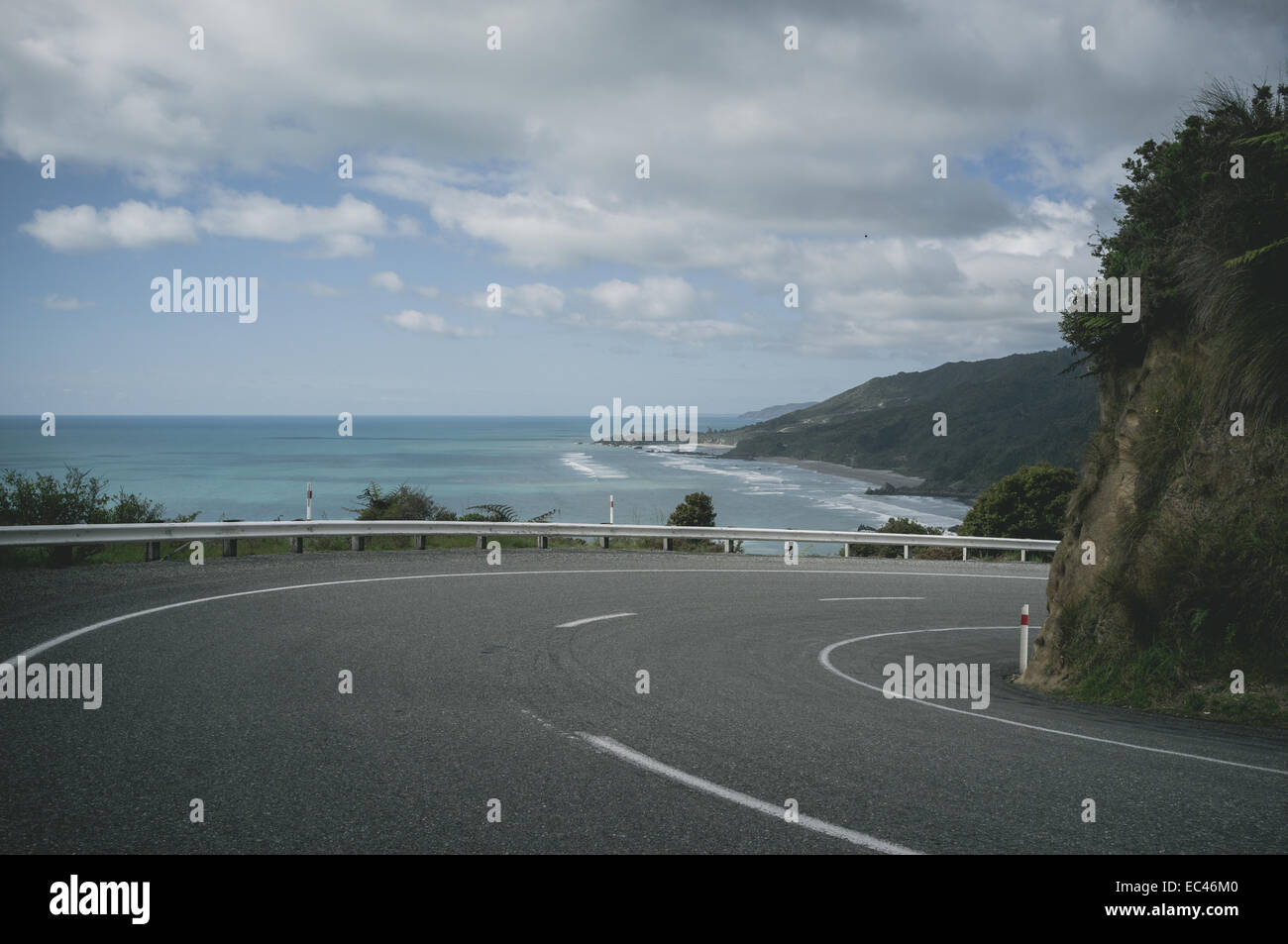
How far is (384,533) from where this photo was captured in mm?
22484

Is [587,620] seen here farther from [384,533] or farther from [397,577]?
[384,533]

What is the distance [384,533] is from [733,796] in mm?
18749

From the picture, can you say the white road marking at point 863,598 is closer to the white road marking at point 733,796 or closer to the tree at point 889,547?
the white road marking at point 733,796

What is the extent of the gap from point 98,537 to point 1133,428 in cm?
1761

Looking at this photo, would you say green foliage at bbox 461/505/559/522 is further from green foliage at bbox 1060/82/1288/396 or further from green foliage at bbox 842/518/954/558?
green foliage at bbox 1060/82/1288/396

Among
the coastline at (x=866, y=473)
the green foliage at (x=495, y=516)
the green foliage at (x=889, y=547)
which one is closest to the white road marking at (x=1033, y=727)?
the green foliage at (x=495, y=516)

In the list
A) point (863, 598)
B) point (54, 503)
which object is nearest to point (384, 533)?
point (54, 503)

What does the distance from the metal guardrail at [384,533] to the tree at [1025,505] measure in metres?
19.4

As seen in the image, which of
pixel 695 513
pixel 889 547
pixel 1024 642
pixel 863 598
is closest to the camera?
pixel 1024 642

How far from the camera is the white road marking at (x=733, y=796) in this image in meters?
4.49

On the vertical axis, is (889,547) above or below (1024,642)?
below
